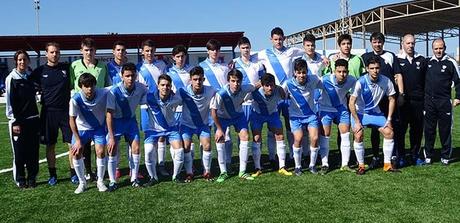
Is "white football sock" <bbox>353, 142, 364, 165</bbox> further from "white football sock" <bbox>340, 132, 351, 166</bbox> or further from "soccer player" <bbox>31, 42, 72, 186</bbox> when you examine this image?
"soccer player" <bbox>31, 42, 72, 186</bbox>

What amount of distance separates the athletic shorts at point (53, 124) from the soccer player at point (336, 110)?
333 centimetres

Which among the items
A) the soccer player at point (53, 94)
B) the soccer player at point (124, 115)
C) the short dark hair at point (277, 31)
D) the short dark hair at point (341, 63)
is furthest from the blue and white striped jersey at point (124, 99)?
the short dark hair at point (341, 63)

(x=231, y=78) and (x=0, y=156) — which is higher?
(x=231, y=78)

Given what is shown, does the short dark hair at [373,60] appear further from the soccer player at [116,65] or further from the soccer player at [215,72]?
the soccer player at [116,65]

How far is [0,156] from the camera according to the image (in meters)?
8.42

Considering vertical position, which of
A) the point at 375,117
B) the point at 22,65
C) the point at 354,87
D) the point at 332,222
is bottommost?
the point at 332,222

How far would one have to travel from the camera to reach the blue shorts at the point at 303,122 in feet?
19.9

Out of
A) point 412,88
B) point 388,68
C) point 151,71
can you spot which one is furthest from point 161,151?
point 412,88

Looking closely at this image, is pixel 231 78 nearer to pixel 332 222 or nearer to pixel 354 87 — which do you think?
pixel 354 87

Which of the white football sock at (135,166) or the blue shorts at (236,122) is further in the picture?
the blue shorts at (236,122)

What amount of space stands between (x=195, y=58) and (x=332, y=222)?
1095 inches

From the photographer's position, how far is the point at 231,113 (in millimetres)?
6047

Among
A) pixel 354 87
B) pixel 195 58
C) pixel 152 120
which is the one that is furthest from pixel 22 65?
pixel 195 58

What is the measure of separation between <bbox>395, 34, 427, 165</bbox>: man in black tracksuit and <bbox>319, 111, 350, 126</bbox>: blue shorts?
0.83m
